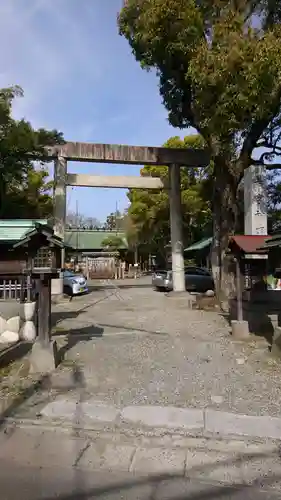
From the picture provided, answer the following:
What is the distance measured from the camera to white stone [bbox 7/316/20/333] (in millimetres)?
9836

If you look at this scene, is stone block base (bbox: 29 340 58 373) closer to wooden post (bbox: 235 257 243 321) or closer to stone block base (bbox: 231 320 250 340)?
stone block base (bbox: 231 320 250 340)

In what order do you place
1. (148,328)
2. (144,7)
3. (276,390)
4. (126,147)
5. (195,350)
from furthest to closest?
(126,147), (144,7), (148,328), (195,350), (276,390)

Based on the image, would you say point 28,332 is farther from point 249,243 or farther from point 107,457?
point 107,457

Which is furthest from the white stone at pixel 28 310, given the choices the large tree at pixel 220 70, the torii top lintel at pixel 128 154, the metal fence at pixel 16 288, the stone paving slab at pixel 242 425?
the torii top lintel at pixel 128 154

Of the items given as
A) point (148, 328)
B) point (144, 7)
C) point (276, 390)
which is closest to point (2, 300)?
point (148, 328)

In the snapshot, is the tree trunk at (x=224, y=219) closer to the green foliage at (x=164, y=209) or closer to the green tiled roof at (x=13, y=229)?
the green tiled roof at (x=13, y=229)

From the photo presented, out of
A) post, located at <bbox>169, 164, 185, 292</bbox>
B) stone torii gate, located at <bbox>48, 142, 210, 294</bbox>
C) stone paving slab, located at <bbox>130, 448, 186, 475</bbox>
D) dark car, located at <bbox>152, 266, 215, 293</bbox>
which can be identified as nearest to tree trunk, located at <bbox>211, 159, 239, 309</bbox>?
stone torii gate, located at <bbox>48, 142, 210, 294</bbox>

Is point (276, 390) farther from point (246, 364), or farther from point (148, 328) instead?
point (148, 328)

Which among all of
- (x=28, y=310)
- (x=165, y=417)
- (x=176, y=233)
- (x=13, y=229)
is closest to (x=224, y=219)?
(x=176, y=233)

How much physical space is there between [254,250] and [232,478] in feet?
20.8

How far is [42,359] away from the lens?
7.24 meters

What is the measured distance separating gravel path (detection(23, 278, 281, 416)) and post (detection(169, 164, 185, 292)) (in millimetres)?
6772

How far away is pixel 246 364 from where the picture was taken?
761 centimetres

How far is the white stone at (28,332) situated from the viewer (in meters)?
9.87
